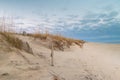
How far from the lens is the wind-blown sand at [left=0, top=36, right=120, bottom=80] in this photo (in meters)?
7.08

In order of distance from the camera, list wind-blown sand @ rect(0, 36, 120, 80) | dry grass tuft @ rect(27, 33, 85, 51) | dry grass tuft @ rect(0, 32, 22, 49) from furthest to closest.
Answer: dry grass tuft @ rect(27, 33, 85, 51)
dry grass tuft @ rect(0, 32, 22, 49)
wind-blown sand @ rect(0, 36, 120, 80)

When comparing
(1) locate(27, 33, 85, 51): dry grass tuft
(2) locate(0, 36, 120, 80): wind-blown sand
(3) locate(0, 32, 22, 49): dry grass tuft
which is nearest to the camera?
(2) locate(0, 36, 120, 80): wind-blown sand

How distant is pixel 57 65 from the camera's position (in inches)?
314

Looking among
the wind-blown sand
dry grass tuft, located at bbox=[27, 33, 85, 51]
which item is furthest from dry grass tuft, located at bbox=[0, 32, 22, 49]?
dry grass tuft, located at bbox=[27, 33, 85, 51]

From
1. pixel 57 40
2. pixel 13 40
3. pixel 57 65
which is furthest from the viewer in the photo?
pixel 57 40

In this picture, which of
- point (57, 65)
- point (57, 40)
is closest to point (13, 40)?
point (57, 65)

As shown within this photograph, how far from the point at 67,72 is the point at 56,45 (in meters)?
2.19

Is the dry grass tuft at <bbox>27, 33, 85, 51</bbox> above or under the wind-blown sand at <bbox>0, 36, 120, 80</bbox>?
above

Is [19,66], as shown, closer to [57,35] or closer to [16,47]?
[16,47]

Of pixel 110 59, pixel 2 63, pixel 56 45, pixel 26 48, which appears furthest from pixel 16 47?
pixel 110 59

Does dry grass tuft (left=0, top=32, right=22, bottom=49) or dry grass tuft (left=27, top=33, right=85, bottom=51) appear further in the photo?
dry grass tuft (left=27, top=33, right=85, bottom=51)

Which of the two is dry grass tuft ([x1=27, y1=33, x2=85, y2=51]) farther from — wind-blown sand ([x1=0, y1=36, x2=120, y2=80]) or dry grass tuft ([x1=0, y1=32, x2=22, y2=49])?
dry grass tuft ([x1=0, y1=32, x2=22, y2=49])

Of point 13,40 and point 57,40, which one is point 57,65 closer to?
point 13,40

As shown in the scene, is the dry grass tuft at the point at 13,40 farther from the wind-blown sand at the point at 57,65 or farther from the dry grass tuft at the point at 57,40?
the dry grass tuft at the point at 57,40
